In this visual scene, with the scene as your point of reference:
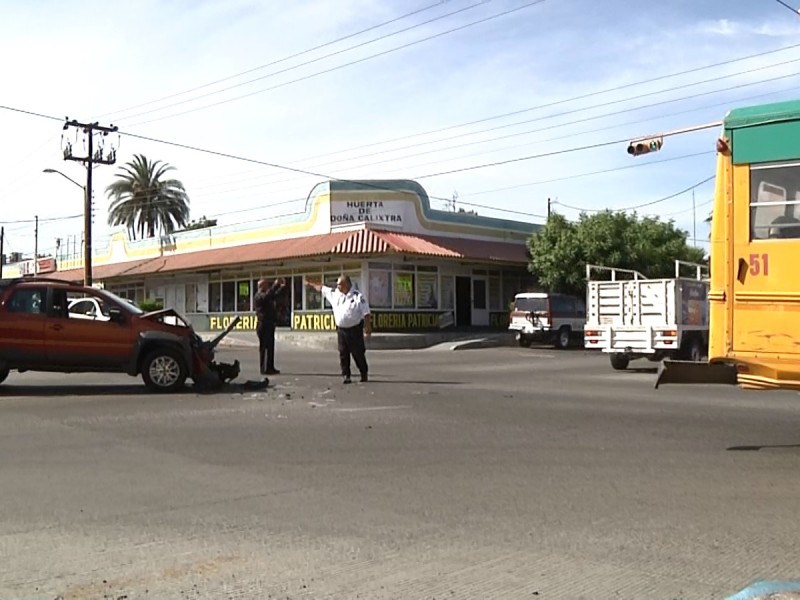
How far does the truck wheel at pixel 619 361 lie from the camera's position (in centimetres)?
2052

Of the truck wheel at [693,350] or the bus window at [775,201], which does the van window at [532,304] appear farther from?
the bus window at [775,201]

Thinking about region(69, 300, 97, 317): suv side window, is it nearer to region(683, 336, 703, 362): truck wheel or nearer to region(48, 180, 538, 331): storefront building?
region(683, 336, 703, 362): truck wheel

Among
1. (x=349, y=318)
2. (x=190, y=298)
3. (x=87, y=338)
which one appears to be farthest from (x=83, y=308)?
(x=190, y=298)

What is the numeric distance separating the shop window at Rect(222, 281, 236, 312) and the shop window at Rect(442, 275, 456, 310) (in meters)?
10.4

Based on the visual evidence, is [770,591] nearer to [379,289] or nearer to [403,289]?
[379,289]

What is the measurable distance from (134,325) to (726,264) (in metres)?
9.15

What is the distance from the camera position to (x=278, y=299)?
16.5 metres

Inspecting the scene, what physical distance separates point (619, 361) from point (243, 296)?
2287 cm

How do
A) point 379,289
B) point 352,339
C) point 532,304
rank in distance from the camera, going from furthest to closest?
point 379,289, point 532,304, point 352,339

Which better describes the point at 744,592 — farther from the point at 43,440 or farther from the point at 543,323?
the point at 543,323

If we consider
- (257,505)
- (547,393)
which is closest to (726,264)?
(257,505)

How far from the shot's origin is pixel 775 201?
7766mm

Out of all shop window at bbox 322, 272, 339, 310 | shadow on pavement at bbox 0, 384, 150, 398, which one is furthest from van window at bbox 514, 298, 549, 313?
shadow on pavement at bbox 0, 384, 150, 398

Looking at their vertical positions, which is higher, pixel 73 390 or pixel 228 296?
pixel 228 296
